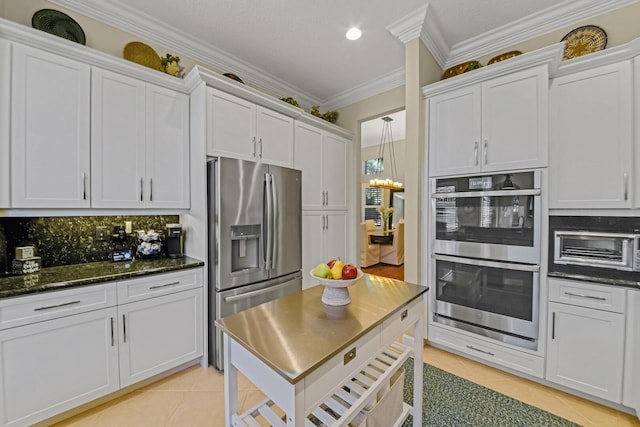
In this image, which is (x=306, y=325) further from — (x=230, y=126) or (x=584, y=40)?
(x=584, y=40)

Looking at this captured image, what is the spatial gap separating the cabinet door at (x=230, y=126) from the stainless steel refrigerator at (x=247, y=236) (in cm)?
22

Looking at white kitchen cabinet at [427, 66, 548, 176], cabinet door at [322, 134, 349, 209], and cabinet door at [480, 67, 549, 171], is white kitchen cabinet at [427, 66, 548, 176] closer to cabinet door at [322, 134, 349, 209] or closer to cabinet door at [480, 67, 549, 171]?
cabinet door at [480, 67, 549, 171]

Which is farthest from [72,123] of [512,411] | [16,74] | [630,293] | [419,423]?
[630,293]

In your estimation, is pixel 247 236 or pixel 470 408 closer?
pixel 470 408

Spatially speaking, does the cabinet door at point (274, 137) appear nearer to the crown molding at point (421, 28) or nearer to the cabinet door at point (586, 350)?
the crown molding at point (421, 28)

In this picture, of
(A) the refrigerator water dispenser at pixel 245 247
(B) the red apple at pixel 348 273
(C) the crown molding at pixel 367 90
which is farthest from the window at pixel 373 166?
(B) the red apple at pixel 348 273

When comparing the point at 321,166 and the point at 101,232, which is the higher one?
the point at 321,166

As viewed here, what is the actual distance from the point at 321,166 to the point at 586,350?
292 cm

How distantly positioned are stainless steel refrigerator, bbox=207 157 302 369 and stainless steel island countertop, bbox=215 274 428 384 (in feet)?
3.12

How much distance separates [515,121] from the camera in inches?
84.1

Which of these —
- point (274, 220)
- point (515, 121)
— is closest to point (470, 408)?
point (274, 220)

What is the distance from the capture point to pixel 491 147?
224 cm

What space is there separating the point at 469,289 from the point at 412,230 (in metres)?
0.71

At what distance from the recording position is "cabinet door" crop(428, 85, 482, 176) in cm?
231
